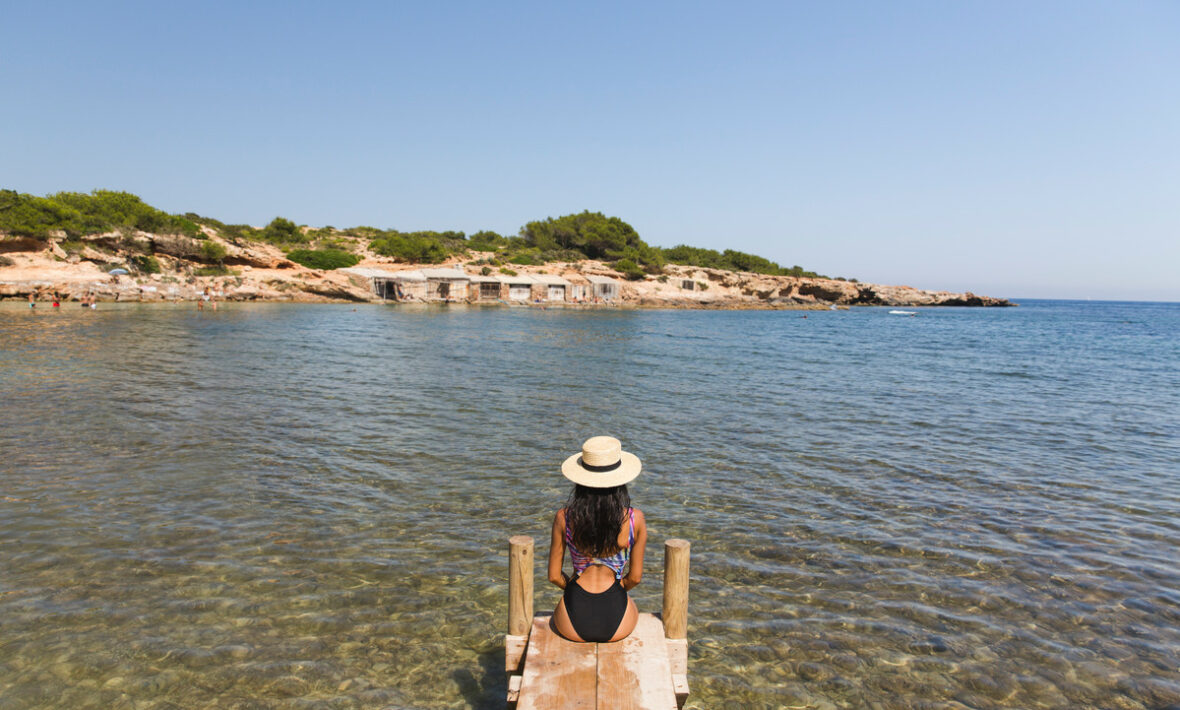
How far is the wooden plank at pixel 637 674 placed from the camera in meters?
3.47

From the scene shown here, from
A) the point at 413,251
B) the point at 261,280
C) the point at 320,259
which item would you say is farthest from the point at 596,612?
the point at 413,251

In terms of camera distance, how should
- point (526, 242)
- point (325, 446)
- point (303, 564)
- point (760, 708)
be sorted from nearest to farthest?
point (760, 708) → point (303, 564) → point (325, 446) → point (526, 242)

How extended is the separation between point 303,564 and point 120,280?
57.4 meters

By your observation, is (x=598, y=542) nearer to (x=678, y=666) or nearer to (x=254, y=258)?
(x=678, y=666)

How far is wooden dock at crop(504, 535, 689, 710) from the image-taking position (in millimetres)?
3486

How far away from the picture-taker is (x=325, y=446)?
11320mm

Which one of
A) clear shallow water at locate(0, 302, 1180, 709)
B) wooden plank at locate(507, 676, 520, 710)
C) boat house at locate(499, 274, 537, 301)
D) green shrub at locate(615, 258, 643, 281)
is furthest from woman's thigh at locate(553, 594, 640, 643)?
green shrub at locate(615, 258, 643, 281)

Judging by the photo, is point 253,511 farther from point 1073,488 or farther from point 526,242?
point 526,242

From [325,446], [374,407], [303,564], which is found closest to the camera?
[303,564]

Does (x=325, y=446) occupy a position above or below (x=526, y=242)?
below

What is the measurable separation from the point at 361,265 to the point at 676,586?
77.5 metres

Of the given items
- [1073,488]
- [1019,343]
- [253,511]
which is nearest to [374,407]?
[253,511]

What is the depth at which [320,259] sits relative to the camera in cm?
7175

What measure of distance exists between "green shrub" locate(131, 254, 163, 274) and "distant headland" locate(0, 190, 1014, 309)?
0.14m
